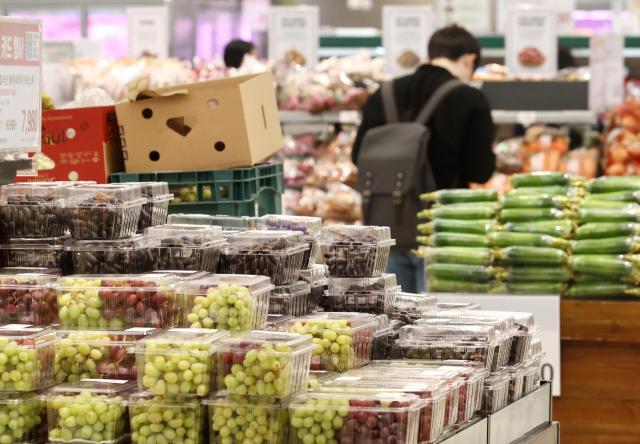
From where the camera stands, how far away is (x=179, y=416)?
1641mm

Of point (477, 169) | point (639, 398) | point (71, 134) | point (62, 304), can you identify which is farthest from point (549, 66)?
point (62, 304)

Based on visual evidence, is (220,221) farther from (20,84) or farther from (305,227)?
(20,84)

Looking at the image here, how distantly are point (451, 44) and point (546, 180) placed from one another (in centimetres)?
93

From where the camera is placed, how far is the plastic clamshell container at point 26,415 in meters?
1.67

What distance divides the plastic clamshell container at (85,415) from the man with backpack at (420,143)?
94.9 inches

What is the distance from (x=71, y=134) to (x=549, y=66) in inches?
147

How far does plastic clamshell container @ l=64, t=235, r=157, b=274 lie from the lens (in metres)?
2.03

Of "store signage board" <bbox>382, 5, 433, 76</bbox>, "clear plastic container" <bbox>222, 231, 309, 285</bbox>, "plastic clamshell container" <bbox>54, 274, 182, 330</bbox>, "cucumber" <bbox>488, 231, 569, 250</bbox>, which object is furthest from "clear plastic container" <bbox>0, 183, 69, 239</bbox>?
"store signage board" <bbox>382, 5, 433, 76</bbox>

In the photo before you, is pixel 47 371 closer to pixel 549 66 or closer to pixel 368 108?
pixel 368 108

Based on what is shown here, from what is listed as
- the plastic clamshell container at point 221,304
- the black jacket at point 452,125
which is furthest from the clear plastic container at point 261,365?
the black jacket at point 452,125

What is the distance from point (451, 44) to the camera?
A: 4109 millimetres

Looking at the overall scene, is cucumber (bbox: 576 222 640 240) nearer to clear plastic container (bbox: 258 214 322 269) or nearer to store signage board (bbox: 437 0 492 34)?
clear plastic container (bbox: 258 214 322 269)

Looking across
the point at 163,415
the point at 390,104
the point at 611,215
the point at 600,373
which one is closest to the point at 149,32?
the point at 390,104

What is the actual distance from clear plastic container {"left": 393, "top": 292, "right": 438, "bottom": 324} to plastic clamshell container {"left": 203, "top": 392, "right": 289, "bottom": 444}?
0.68 meters
